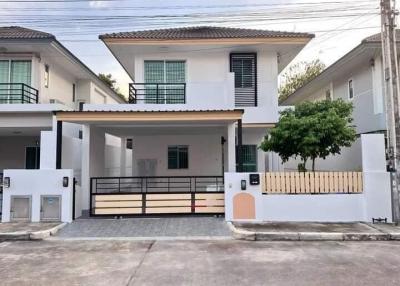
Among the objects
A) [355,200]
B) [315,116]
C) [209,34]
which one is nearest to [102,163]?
[209,34]

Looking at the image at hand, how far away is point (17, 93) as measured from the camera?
1612 cm

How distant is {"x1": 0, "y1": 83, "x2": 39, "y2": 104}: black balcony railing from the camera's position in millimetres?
15680

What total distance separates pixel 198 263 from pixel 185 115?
601cm

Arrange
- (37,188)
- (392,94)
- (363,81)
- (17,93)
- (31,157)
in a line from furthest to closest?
1. (31,157)
2. (363,81)
3. (17,93)
4. (37,188)
5. (392,94)

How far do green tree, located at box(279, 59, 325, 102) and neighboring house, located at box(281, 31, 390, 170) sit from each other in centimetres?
2110

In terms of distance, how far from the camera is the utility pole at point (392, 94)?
1078 centimetres

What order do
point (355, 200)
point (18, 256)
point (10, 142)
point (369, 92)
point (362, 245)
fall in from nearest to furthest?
point (18, 256)
point (362, 245)
point (355, 200)
point (369, 92)
point (10, 142)

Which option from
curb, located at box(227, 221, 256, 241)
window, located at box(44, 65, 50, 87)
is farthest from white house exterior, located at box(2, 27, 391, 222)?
window, located at box(44, 65, 50, 87)

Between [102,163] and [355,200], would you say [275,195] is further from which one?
[102,163]

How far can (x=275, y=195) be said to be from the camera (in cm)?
1151

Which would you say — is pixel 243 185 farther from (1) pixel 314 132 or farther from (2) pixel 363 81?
(2) pixel 363 81

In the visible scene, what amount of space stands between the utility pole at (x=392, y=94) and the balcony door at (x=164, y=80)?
26.0ft

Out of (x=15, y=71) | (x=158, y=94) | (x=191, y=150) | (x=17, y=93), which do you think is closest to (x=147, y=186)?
(x=191, y=150)

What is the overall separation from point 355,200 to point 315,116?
3.11 m
